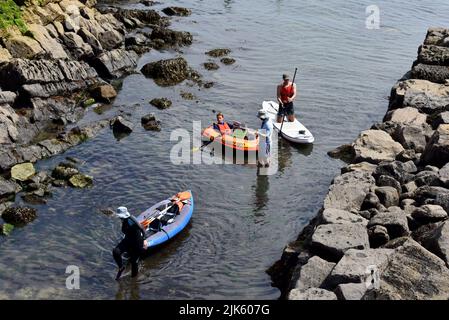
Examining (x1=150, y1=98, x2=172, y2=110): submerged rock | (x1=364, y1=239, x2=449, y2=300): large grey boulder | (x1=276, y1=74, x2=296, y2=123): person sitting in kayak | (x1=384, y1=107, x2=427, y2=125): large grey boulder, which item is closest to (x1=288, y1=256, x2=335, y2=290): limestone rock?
(x1=364, y1=239, x2=449, y2=300): large grey boulder

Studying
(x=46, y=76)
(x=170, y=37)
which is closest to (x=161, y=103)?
(x=46, y=76)

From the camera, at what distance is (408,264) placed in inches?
491

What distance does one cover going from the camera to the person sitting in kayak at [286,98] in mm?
27141

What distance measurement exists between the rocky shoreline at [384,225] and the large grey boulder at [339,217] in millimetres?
30

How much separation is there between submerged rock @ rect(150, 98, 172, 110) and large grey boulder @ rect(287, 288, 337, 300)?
60.6 feet

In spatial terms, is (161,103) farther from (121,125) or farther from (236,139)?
(236,139)

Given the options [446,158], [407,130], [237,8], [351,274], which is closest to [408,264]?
[351,274]

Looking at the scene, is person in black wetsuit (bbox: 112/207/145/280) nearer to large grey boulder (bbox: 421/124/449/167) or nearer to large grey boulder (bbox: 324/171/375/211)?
large grey boulder (bbox: 324/171/375/211)

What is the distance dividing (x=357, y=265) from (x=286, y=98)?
Result: 1511cm

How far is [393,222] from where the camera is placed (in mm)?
15805

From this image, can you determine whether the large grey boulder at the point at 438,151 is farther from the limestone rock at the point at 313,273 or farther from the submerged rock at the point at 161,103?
the submerged rock at the point at 161,103

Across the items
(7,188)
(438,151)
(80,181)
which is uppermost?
(438,151)

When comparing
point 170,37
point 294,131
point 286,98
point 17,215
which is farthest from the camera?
point 170,37

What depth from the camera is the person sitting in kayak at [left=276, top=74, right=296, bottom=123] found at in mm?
27141
